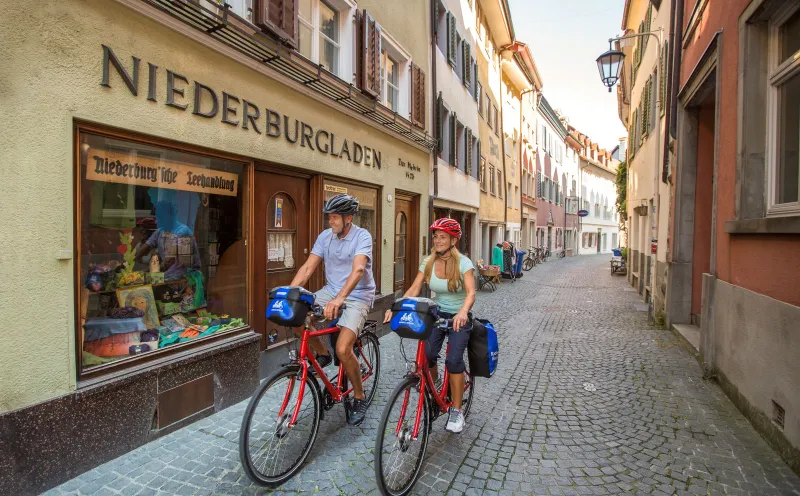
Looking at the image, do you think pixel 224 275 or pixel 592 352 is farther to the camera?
pixel 592 352

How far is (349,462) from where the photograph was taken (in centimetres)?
351

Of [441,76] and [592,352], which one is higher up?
[441,76]

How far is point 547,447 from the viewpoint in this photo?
12.5ft

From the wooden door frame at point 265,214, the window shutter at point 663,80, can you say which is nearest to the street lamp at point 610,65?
the window shutter at point 663,80

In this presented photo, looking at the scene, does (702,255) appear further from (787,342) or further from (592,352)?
(787,342)

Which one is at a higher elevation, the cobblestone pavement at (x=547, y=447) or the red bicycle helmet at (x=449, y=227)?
the red bicycle helmet at (x=449, y=227)

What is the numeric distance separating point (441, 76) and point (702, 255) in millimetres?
7169

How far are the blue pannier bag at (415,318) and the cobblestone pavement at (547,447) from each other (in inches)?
41.7

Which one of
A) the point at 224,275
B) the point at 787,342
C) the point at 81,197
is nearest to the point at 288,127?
the point at 224,275

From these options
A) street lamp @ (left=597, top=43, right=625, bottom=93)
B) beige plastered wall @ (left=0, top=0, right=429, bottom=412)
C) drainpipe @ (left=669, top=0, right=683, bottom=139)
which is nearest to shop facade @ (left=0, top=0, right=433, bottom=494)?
beige plastered wall @ (left=0, top=0, right=429, bottom=412)

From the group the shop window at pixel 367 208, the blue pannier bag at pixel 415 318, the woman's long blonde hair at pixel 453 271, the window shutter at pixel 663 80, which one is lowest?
the blue pannier bag at pixel 415 318

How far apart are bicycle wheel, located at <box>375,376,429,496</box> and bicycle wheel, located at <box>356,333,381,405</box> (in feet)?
3.50

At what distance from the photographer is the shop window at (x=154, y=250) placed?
146 inches

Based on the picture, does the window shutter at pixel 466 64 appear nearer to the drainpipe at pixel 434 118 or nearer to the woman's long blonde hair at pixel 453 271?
the drainpipe at pixel 434 118
